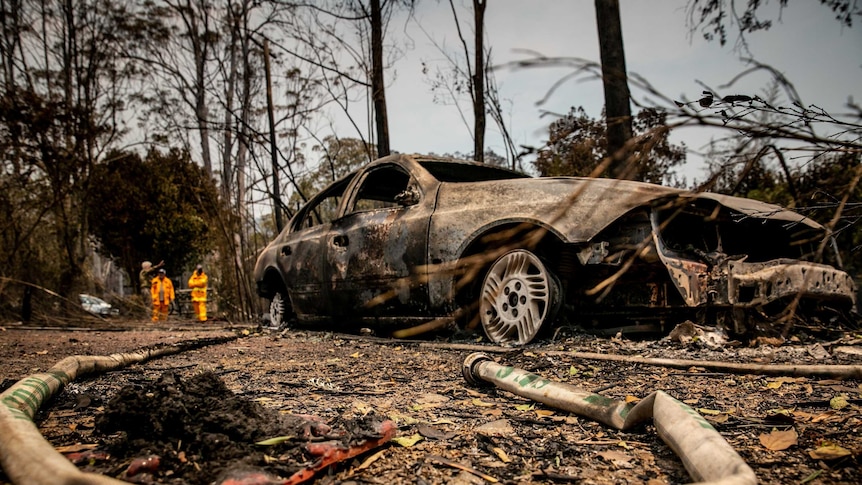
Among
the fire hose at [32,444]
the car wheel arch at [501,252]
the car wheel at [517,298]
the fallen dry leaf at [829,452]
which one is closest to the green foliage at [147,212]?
the car wheel arch at [501,252]

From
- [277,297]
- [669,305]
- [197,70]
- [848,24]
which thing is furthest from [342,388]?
[197,70]

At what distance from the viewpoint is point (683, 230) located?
395cm

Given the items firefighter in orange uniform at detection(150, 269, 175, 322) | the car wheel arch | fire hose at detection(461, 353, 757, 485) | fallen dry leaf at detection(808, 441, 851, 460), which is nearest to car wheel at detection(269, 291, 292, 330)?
the car wheel arch

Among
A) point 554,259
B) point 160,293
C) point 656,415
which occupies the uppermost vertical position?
point 554,259

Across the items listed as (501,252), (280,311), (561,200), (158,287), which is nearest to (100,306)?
(158,287)

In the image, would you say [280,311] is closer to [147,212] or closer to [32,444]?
[32,444]

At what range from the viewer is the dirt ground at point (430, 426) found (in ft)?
4.92

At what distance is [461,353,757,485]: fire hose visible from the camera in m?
1.26

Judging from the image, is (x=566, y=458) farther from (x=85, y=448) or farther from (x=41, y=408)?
(x=41, y=408)

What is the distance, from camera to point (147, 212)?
63.4ft

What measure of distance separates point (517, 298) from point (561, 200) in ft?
2.66

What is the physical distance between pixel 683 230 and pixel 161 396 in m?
3.54

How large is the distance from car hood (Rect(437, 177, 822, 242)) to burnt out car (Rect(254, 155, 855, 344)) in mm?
10

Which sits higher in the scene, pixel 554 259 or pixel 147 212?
pixel 147 212
